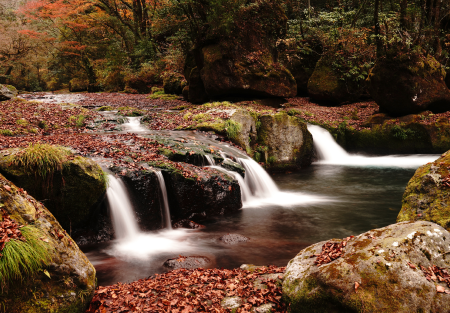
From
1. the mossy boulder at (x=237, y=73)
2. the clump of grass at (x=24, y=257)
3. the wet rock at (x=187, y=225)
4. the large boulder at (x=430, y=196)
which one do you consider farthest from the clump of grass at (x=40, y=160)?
the mossy boulder at (x=237, y=73)

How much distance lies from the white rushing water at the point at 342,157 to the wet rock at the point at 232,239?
9.22 m

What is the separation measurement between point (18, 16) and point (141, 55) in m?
15.4

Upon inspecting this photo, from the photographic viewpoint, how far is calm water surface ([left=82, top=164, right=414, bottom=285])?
530cm

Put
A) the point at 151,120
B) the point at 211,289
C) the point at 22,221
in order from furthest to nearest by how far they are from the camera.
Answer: the point at 151,120 < the point at 211,289 < the point at 22,221

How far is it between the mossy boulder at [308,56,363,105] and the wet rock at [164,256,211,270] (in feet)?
53.3

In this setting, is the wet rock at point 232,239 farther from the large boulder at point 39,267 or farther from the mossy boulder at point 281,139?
the mossy boulder at point 281,139

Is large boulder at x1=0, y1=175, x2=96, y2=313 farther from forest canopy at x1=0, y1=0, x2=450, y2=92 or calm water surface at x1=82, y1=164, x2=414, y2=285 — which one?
forest canopy at x1=0, y1=0, x2=450, y2=92

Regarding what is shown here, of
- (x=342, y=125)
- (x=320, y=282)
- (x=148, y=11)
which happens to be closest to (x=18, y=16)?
(x=148, y=11)

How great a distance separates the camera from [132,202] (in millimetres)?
6543

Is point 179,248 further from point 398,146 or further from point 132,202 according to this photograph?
point 398,146

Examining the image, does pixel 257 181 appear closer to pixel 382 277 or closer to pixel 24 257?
pixel 382 277

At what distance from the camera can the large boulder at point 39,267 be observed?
9.16 feet

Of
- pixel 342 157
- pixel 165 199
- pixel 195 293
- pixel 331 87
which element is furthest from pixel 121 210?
pixel 331 87

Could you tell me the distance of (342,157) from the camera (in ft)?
48.0
